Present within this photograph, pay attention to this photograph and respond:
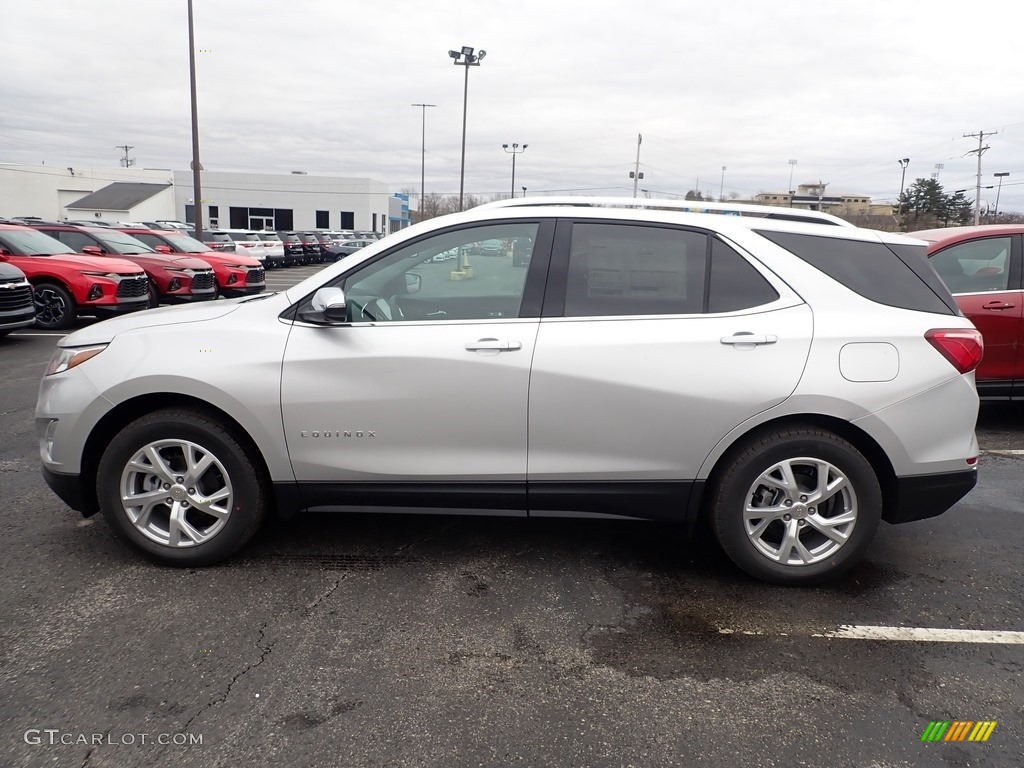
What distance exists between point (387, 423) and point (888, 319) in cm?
235

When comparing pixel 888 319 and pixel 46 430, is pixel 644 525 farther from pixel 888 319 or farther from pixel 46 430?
pixel 46 430

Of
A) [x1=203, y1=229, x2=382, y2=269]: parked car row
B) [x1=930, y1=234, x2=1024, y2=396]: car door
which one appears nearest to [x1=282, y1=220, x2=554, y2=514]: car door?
[x1=930, y1=234, x2=1024, y2=396]: car door

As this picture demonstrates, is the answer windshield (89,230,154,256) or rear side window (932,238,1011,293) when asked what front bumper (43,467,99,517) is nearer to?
rear side window (932,238,1011,293)

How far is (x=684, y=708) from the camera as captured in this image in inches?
107

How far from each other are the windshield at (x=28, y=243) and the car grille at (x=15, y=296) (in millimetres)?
2102

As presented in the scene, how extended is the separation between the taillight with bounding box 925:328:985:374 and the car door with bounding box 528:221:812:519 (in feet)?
1.95

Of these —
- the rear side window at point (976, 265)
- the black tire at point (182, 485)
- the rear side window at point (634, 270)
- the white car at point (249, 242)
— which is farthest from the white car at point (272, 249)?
the rear side window at point (634, 270)

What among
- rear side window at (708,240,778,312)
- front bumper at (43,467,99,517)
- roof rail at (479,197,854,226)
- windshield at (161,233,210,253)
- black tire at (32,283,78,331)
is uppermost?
windshield at (161,233,210,253)

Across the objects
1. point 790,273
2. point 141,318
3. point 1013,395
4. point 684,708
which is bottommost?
point 684,708

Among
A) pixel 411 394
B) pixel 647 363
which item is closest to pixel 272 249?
pixel 411 394

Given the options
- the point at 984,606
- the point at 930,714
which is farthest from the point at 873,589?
the point at 930,714

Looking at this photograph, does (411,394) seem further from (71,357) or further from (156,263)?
(156,263)

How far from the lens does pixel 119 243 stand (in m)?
15.4

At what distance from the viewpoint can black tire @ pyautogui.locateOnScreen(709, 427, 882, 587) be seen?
3.46 metres
